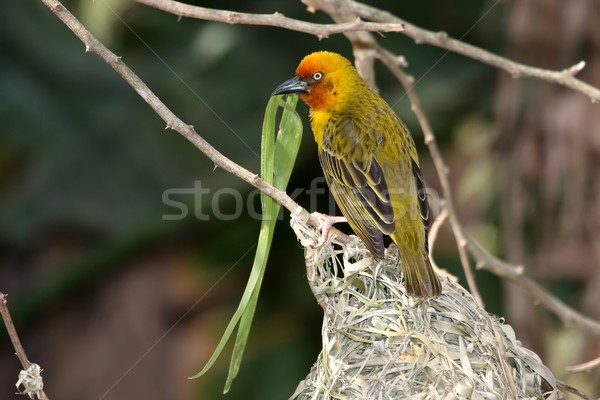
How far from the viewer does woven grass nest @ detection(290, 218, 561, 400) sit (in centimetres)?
232

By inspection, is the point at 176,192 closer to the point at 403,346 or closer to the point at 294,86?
the point at 294,86

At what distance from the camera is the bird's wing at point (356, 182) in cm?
302

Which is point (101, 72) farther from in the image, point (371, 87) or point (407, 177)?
point (407, 177)

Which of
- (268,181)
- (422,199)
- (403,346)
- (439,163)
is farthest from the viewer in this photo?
(439,163)

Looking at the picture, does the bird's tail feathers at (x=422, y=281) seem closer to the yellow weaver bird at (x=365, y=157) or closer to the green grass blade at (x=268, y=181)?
the yellow weaver bird at (x=365, y=157)

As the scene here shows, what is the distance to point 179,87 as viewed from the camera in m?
5.27

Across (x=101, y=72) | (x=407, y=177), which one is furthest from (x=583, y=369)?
(x=101, y=72)

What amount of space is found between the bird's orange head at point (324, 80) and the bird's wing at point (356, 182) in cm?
13

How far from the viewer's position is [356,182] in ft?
10.7

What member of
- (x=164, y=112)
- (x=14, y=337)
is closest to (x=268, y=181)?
(x=164, y=112)

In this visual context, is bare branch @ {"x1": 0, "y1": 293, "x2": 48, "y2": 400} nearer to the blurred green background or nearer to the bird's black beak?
the bird's black beak

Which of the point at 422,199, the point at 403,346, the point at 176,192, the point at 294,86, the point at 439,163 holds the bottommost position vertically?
the point at 403,346

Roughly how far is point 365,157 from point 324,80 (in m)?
0.40

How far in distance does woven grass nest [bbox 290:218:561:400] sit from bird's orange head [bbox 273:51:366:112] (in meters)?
1.04
